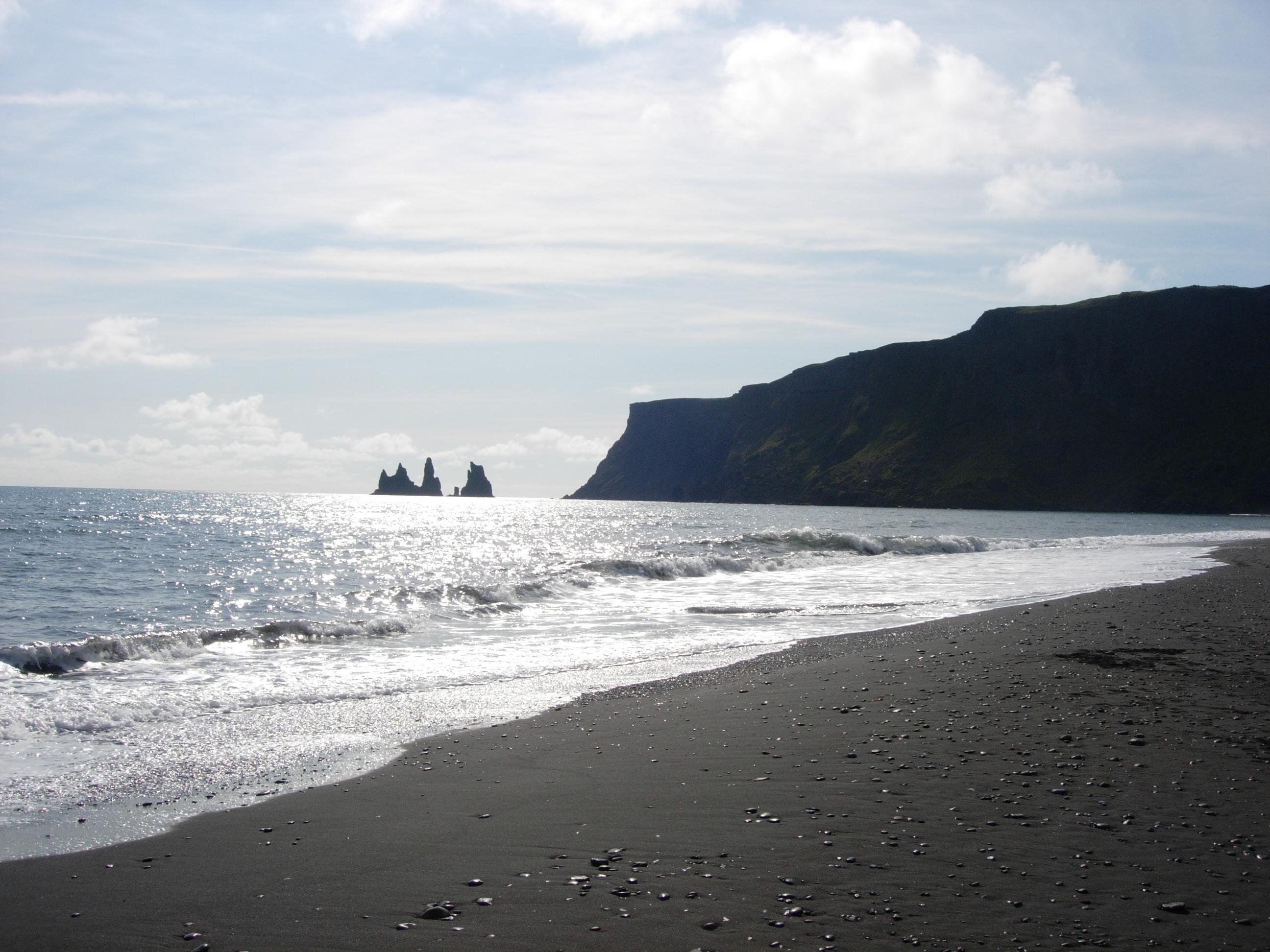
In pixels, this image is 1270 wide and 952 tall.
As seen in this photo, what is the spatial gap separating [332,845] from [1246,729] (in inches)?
302

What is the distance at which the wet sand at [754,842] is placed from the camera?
455 cm

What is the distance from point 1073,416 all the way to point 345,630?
168006 millimetres

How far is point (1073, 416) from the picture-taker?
162000 mm

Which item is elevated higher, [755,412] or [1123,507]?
[755,412]

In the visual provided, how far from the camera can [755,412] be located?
653 feet

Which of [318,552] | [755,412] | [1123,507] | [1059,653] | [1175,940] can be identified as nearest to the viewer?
[1175,940]

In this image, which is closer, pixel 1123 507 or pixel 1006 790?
pixel 1006 790

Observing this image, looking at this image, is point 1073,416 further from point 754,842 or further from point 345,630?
point 754,842

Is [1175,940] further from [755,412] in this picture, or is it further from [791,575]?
[755,412]

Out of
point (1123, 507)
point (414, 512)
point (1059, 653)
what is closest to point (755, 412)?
point (1123, 507)

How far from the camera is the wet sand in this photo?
455 centimetres

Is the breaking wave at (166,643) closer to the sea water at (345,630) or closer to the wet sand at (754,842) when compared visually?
the sea water at (345,630)

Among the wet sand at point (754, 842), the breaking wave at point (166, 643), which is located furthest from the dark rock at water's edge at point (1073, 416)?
the wet sand at point (754, 842)

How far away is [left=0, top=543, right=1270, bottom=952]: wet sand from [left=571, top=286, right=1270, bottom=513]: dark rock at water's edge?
505 feet
